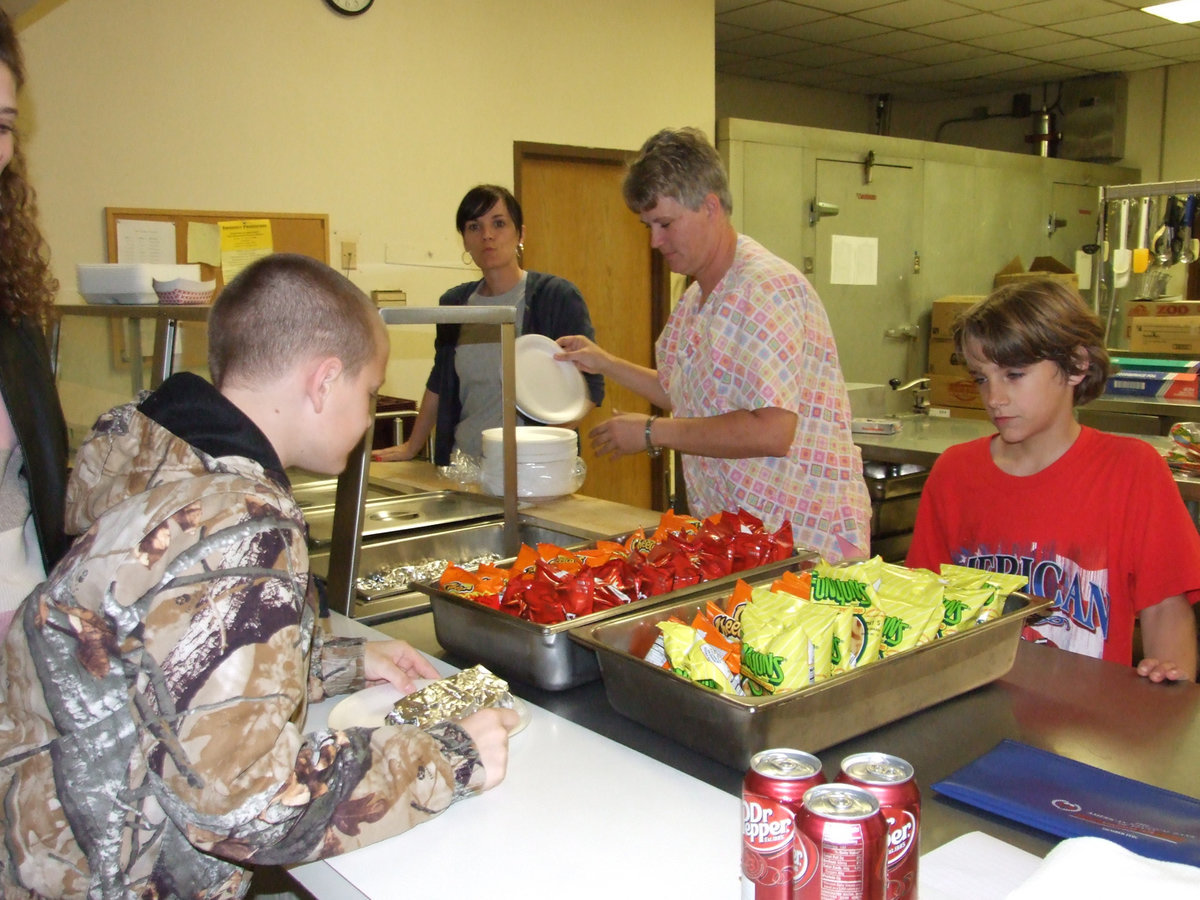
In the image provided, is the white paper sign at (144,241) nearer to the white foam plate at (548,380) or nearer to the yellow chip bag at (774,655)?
the white foam plate at (548,380)

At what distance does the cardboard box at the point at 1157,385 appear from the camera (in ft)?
13.3

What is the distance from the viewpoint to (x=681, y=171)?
2078 mm

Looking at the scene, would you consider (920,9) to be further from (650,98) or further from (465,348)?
(465,348)

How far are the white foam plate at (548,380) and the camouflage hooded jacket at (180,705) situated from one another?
1529mm

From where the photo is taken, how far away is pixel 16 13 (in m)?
2.52

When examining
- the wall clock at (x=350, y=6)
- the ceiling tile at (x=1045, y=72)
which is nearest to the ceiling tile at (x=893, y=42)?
the ceiling tile at (x=1045, y=72)

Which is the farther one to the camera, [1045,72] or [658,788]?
[1045,72]

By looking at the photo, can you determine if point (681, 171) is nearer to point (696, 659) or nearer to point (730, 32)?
point (696, 659)

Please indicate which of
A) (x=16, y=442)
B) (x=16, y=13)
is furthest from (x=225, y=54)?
(x=16, y=442)

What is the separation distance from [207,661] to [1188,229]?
4866mm

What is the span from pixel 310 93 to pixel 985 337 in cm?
314

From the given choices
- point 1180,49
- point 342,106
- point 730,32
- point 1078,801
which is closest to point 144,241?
point 342,106

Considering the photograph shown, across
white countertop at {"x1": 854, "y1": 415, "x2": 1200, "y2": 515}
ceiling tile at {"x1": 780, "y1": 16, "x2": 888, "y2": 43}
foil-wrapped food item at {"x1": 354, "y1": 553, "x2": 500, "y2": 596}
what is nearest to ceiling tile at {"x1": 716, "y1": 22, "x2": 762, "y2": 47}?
ceiling tile at {"x1": 780, "y1": 16, "x2": 888, "y2": 43}

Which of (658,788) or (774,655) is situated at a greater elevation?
(774,655)
